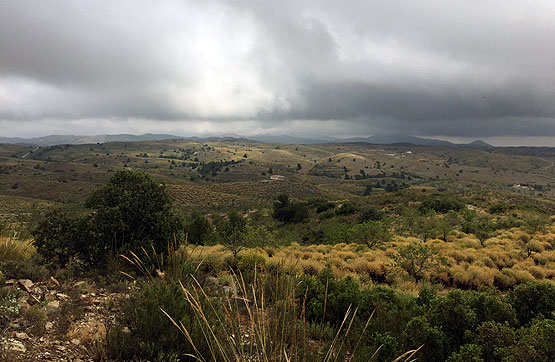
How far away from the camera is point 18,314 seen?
459cm

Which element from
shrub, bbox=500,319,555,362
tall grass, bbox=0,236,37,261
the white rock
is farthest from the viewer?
tall grass, bbox=0,236,37,261

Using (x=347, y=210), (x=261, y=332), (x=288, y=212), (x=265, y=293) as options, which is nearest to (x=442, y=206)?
(x=347, y=210)

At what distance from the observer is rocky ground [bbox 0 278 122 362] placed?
3.82 m

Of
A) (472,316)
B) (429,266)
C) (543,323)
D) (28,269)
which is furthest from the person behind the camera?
(429,266)

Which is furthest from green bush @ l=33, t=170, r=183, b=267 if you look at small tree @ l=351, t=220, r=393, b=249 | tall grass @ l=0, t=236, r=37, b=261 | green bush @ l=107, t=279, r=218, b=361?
small tree @ l=351, t=220, r=393, b=249

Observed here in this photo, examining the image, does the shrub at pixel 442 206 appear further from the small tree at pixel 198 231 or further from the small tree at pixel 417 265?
the small tree at pixel 198 231

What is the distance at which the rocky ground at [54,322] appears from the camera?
3816 millimetres

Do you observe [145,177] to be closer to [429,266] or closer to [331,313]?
[331,313]

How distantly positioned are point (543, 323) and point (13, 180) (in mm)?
137547

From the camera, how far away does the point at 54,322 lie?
15.3ft

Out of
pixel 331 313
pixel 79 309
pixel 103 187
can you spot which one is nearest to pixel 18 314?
pixel 79 309

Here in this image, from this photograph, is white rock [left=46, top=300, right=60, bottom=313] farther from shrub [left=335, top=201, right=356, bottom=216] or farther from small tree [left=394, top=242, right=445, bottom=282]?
shrub [left=335, top=201, right=356, bottom=216]

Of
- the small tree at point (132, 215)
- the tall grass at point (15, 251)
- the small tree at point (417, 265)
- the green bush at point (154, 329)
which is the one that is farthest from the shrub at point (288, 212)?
the green bush at point (154, 329)

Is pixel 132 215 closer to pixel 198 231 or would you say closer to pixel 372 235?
pixel 372 235
